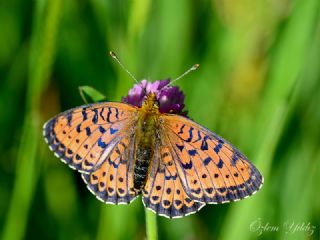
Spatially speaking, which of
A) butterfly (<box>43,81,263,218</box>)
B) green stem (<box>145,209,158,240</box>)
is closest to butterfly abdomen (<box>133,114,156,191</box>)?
butterfly (<box>43,81,263,218</box>)

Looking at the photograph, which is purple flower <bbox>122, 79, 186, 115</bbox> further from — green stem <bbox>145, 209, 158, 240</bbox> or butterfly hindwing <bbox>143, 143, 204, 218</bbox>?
green stem <bbox>145, 209, 158, 240</bbox>

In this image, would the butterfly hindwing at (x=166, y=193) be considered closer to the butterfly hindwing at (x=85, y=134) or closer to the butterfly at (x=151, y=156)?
the butterfly at (x=151, y=156)

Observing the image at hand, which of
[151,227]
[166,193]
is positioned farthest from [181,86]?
[151,227]

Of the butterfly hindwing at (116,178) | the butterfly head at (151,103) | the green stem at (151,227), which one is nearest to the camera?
the green stem at (151,227)

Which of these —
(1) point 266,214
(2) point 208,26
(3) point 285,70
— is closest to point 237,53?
(2) point 208,26

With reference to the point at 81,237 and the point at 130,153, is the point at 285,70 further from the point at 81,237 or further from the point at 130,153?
the point at 81,237

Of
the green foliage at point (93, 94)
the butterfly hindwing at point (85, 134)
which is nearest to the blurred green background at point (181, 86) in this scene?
the green foliage at point (93, 94)
